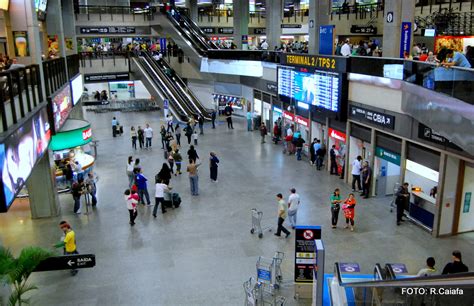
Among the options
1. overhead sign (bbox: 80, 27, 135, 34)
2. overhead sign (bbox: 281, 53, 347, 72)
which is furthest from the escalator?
overhead sign (bbox: 80, 27, 135, 34)

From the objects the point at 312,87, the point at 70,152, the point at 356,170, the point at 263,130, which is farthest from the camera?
the point at 263,130

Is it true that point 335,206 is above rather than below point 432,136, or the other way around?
below

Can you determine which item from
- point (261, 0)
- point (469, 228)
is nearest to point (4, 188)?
point (469, 228)

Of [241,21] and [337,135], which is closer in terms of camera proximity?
[337,135]

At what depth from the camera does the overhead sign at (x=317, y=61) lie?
52.7ft

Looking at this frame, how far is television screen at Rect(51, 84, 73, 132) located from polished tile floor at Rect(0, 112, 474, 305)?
9.63 ft

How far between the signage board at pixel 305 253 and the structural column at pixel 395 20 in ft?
26.8

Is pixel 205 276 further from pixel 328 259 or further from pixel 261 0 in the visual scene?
pixel 261 0

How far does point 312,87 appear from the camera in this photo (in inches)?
713

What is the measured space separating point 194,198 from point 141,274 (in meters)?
5.38

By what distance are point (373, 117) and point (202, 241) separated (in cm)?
708

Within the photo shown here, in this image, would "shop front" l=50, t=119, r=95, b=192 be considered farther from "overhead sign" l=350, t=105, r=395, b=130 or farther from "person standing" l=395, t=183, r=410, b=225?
"person standing" l=395, t=183, r=410, b=225

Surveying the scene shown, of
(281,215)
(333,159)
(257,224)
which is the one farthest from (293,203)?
(333,159)

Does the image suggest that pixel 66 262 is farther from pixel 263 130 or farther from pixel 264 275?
pixel 263 130
